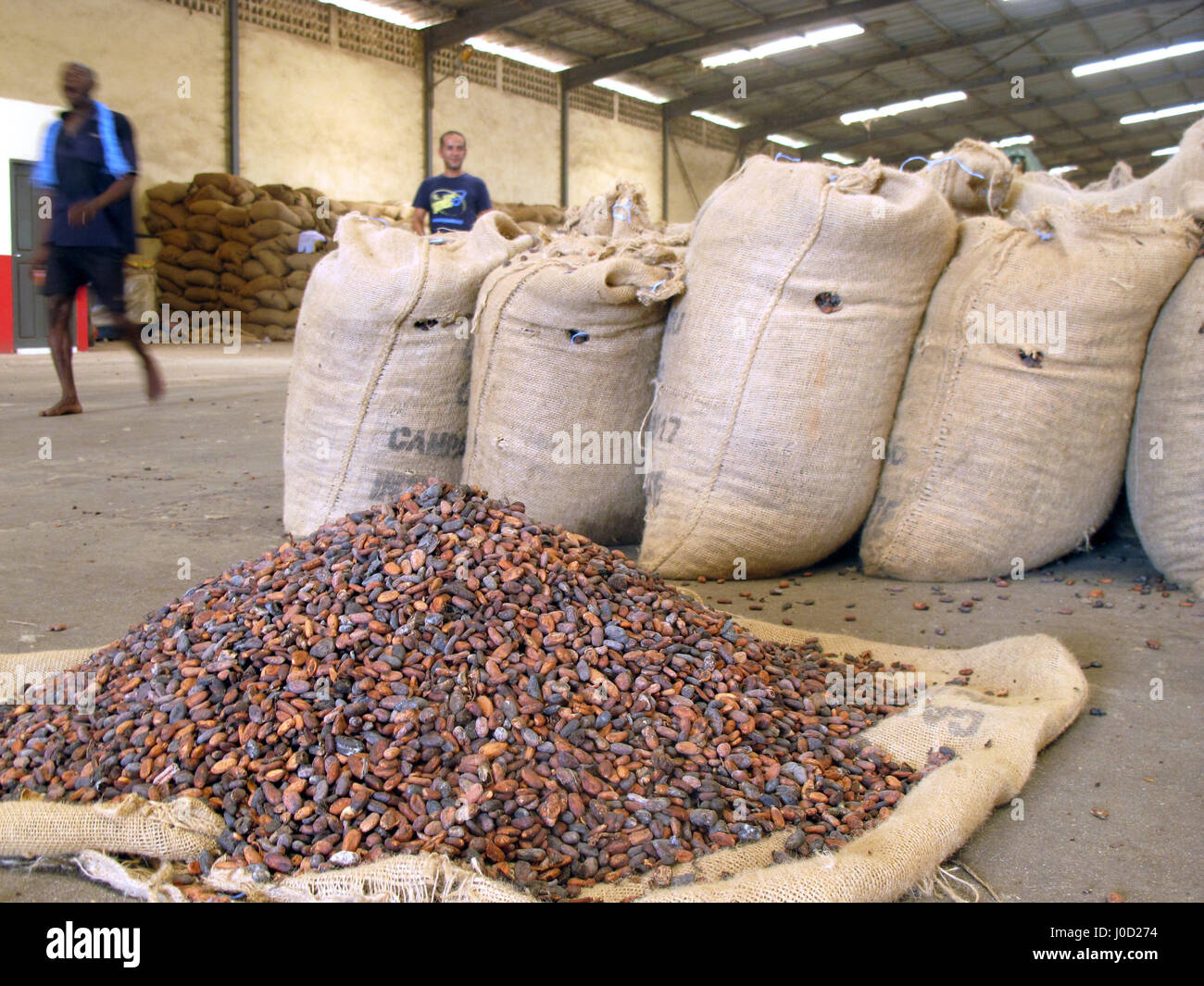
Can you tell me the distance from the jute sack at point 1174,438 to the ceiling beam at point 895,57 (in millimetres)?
11268

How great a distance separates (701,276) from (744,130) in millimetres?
16207

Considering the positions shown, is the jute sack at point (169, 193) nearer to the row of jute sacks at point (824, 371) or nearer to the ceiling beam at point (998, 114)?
the row of jute sacks at point (824, 371)

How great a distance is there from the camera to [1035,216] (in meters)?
2.57

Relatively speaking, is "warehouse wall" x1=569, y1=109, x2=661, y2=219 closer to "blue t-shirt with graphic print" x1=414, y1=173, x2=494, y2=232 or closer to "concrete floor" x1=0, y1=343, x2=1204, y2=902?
"blue t-shirt with graphic print" x1=414, y1=173, x2=494, y2=232

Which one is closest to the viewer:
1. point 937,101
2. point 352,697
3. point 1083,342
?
point 352,697

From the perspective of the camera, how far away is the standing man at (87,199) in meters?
4.26

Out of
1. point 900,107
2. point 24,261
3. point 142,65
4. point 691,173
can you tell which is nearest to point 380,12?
point 142,65

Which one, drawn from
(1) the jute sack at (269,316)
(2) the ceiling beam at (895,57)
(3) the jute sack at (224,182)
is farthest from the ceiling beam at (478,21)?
(2) the ceiling beam at (895,57)

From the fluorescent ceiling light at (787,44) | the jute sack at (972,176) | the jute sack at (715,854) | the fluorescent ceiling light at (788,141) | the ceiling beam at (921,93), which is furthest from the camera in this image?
the fluorescent ceiling light at (788,141)

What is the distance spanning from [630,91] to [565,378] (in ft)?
45.2

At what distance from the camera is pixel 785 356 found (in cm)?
239

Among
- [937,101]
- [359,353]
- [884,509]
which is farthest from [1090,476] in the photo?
[937,101]

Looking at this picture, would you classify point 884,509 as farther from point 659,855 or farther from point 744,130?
point 744,130

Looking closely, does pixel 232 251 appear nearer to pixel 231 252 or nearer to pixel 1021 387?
pixel 231 252
